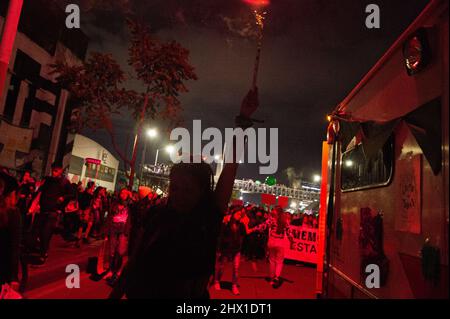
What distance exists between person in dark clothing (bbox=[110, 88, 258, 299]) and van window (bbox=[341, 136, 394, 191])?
1248 mm

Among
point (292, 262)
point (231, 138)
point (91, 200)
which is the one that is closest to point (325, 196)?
point (231, 138)

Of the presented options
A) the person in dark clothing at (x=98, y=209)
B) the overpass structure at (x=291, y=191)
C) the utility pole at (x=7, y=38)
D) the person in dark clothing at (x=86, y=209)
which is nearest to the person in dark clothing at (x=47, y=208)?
the utility pole at (x=7, y=38)

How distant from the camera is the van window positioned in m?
2.75

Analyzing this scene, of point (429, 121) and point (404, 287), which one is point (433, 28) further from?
point (404, 287)

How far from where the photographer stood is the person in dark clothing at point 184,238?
2.10 meters

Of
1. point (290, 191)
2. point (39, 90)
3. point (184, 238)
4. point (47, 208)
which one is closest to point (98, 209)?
point (47, 208)

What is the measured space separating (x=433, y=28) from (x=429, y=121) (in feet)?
2.08

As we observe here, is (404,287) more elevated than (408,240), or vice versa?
(408,240)

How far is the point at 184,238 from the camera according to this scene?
213 cm

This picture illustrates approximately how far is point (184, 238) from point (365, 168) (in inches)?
79.0

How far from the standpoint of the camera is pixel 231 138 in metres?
2.37
